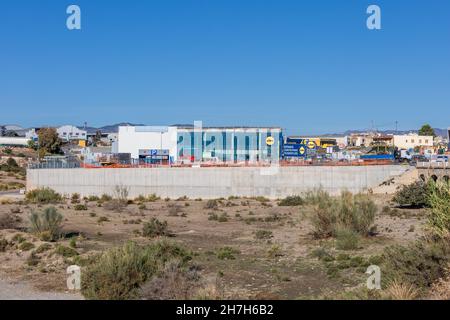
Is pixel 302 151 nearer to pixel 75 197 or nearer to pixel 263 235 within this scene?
pixel 75 197

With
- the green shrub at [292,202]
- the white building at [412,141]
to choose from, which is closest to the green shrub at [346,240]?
the green shrub at [292,202]

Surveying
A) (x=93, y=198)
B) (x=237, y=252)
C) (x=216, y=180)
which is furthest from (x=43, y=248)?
(x=93, y=198)

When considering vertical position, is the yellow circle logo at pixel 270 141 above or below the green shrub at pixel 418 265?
above

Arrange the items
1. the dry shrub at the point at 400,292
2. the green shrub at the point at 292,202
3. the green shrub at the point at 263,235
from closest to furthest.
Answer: the dry shrub at the point at 400,292 → the green shrub at the point at 263,235 → the green shrub at the point at 292,202

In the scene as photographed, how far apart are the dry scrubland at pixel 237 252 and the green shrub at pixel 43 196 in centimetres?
969

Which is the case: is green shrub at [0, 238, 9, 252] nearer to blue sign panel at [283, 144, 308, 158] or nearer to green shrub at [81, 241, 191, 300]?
green shrub at [81, 241, 191, 300]

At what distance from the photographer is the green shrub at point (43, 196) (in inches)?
2190

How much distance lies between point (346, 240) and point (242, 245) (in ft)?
16.5

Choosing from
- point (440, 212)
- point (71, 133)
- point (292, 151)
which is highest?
point (71, 133)

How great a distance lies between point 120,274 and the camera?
50.8 feet

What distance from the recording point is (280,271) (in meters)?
Answer: 20.3

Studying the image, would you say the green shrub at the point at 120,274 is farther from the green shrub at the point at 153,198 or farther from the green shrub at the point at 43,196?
the green shrub at the point at 43,196

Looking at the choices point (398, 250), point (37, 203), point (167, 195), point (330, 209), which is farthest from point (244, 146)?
point (398, 250)
